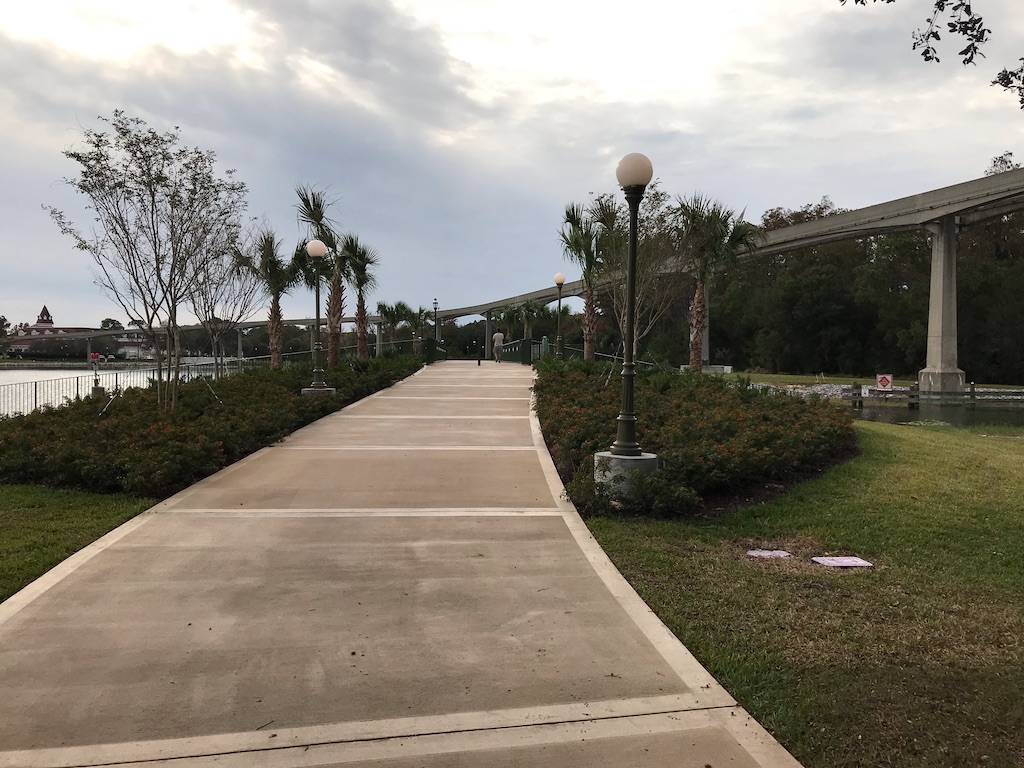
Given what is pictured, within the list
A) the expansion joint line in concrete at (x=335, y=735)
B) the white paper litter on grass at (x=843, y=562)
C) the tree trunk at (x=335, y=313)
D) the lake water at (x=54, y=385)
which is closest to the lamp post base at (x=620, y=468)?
the white paper litter on grass at (x=843, y=562)

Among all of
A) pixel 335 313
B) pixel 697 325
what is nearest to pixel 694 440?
pixel 697 325

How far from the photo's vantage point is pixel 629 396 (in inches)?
304

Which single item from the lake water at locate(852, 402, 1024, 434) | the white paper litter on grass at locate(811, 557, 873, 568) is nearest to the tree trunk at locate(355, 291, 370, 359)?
the lake water at locate(852, 402, 1024, 434)

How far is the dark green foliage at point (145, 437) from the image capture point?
766cm

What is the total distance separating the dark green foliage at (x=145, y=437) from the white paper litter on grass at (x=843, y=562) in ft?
21.1

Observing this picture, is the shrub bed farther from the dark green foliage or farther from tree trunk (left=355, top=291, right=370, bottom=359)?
tree trunk (left=355, top=291, right=370, bottom=359)

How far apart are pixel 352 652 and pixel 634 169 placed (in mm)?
5868

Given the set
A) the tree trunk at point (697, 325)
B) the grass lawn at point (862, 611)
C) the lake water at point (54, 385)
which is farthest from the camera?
the tree trunk at point (697, 325)

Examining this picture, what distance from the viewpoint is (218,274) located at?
1967cm

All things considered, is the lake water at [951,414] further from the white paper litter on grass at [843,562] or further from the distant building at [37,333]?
the distant building at [37,333]

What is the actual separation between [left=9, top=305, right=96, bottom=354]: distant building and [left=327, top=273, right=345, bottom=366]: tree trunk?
12.2 metres

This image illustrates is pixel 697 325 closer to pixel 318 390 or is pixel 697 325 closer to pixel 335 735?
pixel 318 390

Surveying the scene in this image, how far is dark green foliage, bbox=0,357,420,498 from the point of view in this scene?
766cm

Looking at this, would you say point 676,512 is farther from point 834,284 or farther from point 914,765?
point 834,284
